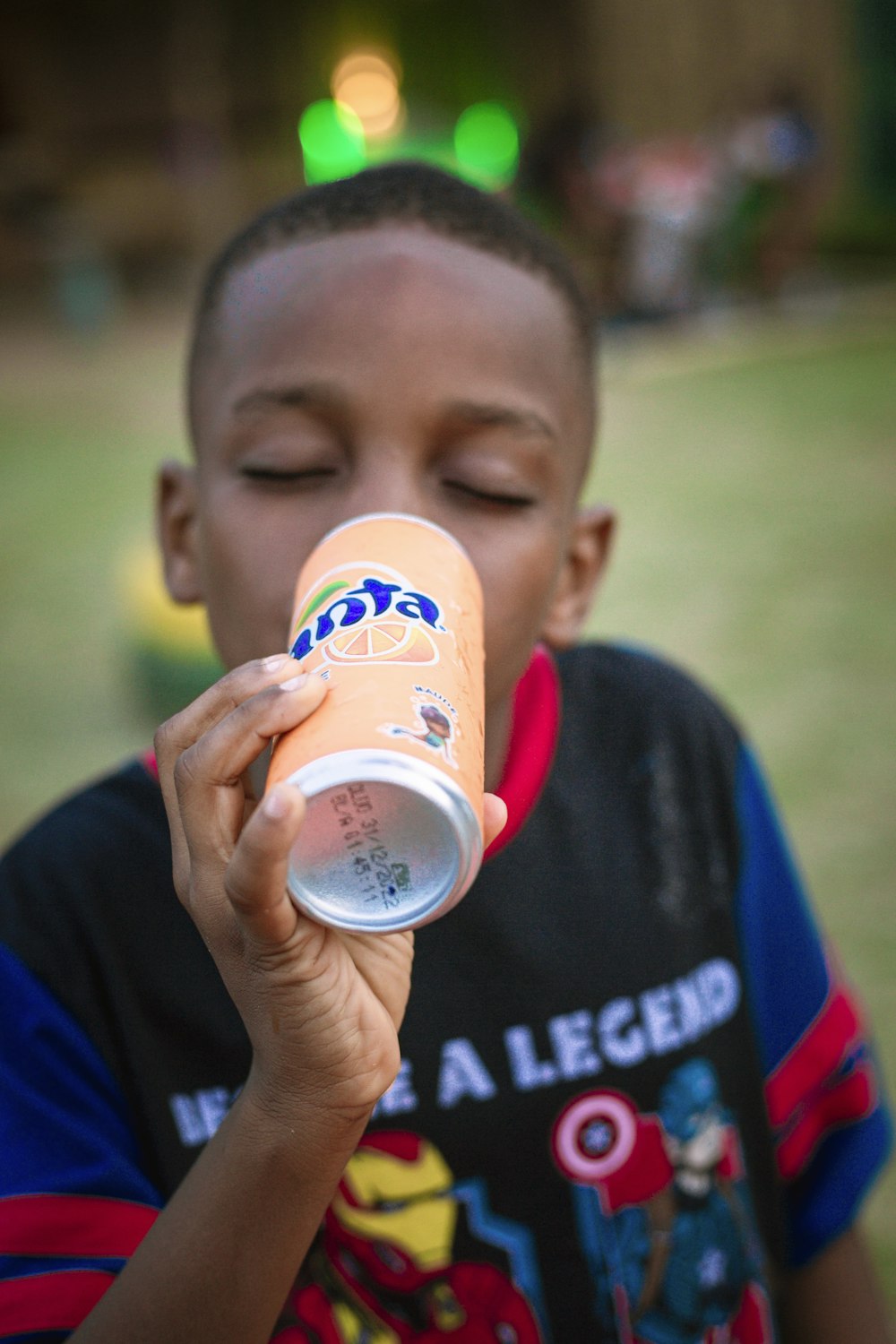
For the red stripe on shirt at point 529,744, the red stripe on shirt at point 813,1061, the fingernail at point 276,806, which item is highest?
the red stripe on shirt at point 529,744

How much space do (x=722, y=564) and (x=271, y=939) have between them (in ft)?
14.2

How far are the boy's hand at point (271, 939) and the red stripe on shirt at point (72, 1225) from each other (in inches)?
10.4

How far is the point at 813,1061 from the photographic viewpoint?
146cm

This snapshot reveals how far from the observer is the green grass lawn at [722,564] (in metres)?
3.16

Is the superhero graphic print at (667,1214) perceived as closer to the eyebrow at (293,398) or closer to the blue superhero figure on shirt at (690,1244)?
the blue superhero figure on shirt at (690,1244)

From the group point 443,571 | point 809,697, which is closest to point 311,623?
point 443,571

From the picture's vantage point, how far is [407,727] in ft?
2.68

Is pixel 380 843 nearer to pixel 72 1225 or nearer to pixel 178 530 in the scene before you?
pixel 72 1225

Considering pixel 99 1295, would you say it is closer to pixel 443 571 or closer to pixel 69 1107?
pixel 69 1107

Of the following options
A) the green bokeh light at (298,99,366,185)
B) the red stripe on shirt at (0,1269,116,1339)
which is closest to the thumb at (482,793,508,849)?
the red stripe on shirt at (0,1269,116,1339)

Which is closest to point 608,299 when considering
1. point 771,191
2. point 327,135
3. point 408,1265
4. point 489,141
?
point 771,191

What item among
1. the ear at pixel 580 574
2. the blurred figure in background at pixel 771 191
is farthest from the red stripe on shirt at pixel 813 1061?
the blurred figure in background at pixel 771 191

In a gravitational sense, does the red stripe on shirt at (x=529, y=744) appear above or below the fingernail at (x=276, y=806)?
above

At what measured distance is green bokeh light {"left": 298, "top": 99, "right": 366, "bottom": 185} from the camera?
46.4ft
